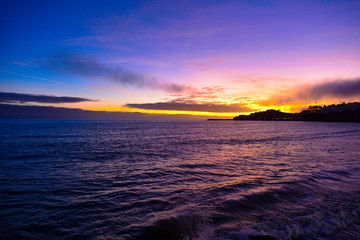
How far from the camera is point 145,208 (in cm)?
921

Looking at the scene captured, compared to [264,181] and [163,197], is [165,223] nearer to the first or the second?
[163,197]

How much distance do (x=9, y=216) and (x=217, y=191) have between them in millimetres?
10804

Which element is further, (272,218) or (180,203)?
(180,203)

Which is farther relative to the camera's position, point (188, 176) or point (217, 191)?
point (188, 176)

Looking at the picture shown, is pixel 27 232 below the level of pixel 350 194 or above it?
below

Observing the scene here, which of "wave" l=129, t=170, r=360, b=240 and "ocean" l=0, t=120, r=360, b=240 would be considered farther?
"ocean" l=0, t=120, r=360, b=240

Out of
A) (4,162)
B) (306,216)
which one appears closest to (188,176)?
(306,216)

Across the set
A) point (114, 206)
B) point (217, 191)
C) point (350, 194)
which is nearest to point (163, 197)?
point (114, 206)

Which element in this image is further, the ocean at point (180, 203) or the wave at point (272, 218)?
the ocean at point (180, 203)

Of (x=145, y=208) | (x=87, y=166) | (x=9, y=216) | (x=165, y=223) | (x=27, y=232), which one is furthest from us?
(x=87, y=166)

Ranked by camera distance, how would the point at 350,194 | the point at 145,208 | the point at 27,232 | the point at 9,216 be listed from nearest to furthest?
the point at 27,232
the point at 9,216
the point at 145,208
the point at 350,194

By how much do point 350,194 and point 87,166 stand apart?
20.8 metres

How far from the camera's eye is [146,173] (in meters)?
15.9

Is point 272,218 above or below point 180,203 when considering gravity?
above
